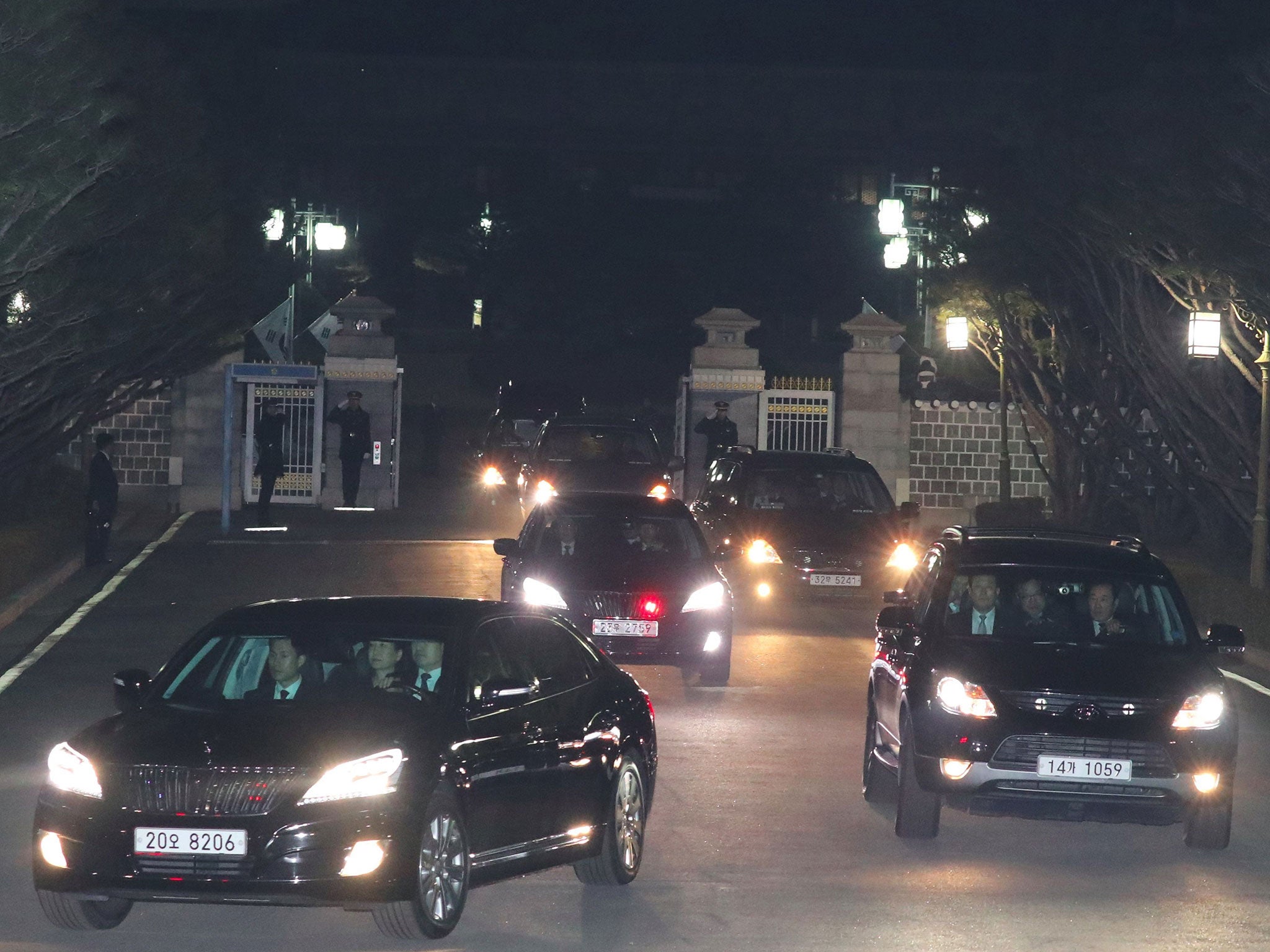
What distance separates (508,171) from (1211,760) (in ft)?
192

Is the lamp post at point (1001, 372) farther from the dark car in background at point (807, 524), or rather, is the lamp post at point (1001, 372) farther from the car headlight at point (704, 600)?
the car headlight at point (704, 600)

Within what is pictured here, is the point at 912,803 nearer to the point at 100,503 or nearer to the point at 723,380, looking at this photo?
the point at 100,503

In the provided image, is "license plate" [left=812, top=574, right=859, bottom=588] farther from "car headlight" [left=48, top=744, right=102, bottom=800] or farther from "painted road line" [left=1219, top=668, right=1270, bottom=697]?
"car headlight" [left=48, top=744, right=102, bottom=800]

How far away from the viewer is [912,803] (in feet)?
34.8

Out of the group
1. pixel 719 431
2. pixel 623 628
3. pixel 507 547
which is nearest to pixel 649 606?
pixel 623 628

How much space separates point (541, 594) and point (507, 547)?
1487 mm

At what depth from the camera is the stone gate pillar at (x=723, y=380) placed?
38.2 m

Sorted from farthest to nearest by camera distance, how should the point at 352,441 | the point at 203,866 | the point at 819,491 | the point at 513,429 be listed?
the point at 513,429 → the point at 352,441 → the point at 819,491 → the point at 203,866

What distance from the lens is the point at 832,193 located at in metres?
66.8

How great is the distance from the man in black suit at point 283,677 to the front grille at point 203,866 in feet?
3.57

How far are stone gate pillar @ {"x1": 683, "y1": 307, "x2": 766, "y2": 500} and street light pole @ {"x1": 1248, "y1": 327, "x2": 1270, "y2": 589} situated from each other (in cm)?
1521

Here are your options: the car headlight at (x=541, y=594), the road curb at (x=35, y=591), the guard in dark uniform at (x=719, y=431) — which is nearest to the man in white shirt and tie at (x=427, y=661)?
the car headlight at (x=541, y=594)

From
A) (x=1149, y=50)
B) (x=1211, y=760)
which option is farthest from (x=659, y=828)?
(x=1149, y=50)

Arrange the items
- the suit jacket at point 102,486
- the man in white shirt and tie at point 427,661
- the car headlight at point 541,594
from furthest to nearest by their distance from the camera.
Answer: the suit jacket at point 102,486, the car headlight at point 541,594, the man in white shirt and tie at point 427,661
